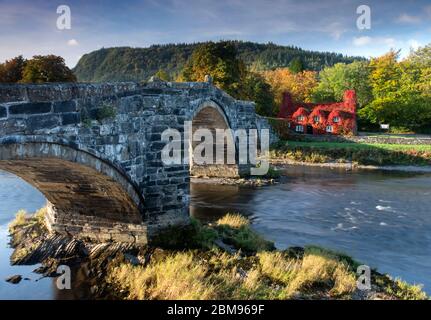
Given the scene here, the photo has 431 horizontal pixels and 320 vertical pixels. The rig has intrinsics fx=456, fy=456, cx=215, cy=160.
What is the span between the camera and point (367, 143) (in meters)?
52.4

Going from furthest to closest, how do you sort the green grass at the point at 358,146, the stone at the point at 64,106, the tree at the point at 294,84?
the tree at the point at 294,84 → the green grass at the point at 358,146 → the stone at the point at 64,106

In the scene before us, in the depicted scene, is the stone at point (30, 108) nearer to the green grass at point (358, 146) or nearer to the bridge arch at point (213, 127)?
the bridge arch at point (213, 127)

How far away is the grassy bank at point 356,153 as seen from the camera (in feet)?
157

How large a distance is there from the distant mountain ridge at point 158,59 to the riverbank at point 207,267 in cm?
5348

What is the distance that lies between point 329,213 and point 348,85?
A: 49.4m

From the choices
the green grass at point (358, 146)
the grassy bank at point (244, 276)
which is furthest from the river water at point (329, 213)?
the green grass at point (358, 146)

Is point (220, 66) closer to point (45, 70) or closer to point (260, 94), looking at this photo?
point (260, 94)

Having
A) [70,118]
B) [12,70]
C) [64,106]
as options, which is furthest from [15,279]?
[12,70]

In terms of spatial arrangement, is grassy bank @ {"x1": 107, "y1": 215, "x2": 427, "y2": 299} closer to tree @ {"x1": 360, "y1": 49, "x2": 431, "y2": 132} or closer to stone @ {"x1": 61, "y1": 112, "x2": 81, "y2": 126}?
stone @ {"x1": 61, "y1": 112, "x2": 81, "y2": 126}

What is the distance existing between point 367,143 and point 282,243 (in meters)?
34.3

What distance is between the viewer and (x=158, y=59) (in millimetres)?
127812

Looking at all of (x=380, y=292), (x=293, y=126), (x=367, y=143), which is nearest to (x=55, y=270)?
(x=380, y=292)

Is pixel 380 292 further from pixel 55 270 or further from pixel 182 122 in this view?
pixel 55 270

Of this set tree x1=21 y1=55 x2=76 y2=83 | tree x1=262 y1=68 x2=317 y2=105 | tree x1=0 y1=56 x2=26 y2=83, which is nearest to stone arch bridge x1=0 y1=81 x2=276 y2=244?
tree x1=21 y1=55 x2=76 y2=83
